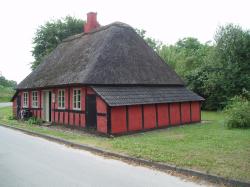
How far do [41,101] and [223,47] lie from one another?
15870 mm

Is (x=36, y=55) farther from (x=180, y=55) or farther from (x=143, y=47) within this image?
(x=143, y=47)

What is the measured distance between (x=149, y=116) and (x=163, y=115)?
1.25 m

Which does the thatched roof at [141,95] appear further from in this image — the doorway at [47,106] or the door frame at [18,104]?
the door frame at [18,104]

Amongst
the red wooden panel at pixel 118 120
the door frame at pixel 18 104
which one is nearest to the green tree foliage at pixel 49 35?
the door frame at pixel 18 104

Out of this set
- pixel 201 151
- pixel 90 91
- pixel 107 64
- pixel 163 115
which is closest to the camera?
pixel 201 151

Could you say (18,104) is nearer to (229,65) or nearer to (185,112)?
(185,112)

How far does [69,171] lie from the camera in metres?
7.62

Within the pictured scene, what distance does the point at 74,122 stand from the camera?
16359 mm

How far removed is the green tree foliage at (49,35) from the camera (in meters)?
35.9

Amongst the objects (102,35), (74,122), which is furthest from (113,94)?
(102,35)

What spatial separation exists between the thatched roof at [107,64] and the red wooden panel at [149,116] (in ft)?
5.42

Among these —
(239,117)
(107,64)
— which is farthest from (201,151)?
(107,64)

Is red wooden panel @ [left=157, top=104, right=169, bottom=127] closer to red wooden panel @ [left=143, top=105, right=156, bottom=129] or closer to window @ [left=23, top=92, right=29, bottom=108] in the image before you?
red wooden panel @ [left=143, top=105, right=156, bottom=129]

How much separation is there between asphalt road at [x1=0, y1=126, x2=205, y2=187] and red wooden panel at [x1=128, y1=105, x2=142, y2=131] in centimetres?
424
